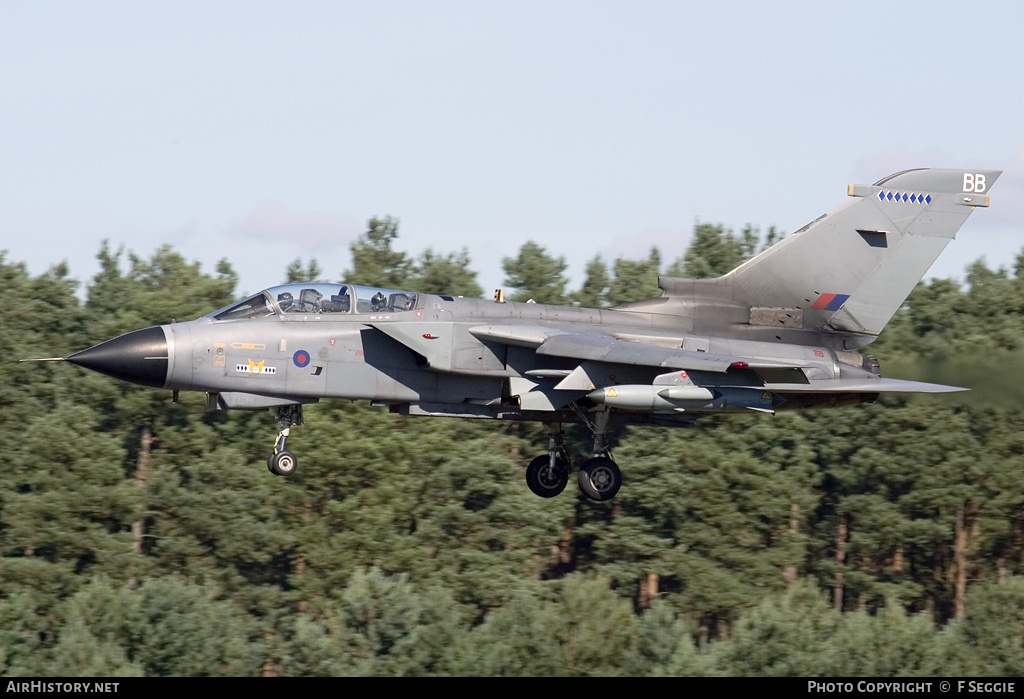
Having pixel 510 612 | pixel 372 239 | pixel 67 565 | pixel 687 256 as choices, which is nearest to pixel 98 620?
pixel 67 565

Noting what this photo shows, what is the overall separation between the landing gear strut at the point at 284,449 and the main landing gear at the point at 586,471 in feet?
12.3

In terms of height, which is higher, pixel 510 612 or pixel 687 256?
pixel 687 256

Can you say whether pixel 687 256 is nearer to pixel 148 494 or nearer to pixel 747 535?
pixel 747 535

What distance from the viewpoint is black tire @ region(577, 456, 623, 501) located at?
20.4m

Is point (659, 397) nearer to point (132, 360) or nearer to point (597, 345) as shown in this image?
point (597, 345)

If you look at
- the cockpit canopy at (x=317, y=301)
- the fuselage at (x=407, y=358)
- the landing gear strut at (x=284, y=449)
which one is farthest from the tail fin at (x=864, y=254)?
the landing gear strut at (x=284, y=449)

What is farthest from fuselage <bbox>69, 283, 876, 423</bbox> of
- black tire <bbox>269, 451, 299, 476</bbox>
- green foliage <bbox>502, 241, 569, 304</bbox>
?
green foliage <bbox>502, 241, 569, 304</bbox>

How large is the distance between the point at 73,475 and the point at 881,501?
29.9 metres

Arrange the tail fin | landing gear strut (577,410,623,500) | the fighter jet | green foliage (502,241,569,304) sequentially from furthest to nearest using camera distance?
green foliage (502,241,569,304) → the tail fin → landing gear strut (577,410,623,500) → the fighter jet

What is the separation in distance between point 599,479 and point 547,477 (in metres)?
1.16

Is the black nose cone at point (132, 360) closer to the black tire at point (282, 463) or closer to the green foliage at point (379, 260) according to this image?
the black tire at point (282, 463)

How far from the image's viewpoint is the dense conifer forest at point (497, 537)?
45.2 meters

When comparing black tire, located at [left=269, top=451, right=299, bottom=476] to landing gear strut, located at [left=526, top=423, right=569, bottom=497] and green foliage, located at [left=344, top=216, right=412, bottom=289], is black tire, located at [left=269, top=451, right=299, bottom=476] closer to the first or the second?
landing gear strut, located at [left=526, top=423, right=569, bottom=497]
